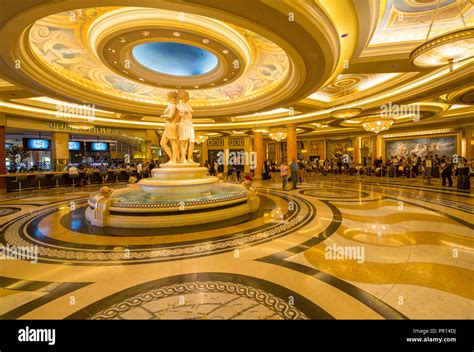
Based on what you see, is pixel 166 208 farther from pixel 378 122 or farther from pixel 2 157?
pixel 2 157

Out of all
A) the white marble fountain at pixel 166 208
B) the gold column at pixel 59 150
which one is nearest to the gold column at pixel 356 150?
the white marble fountain at pixel 166 208

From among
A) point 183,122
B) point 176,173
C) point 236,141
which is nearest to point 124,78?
point 183,122

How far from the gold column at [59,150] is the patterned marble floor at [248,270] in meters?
9.77

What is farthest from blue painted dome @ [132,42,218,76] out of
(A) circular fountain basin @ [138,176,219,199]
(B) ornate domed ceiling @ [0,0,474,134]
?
(A) circular fountain basin @ [138,176,219,199]

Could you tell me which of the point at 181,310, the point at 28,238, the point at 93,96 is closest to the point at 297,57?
the point at 181,310

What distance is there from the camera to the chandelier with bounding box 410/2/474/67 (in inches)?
124

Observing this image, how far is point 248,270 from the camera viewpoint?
2447 mm

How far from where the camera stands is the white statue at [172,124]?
6176mm

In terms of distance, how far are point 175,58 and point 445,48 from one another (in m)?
6.41

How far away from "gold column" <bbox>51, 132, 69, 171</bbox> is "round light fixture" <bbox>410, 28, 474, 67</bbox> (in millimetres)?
16001

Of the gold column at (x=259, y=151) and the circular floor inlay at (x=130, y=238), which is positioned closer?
the circular floor inlay at (x=130, y=238)

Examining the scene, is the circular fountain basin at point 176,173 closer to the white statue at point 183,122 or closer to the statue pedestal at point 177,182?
the statue pedestal at point 177,182

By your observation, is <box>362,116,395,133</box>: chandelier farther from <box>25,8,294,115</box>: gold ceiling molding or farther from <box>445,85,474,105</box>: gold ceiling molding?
<box>25,8,294,115</box>: gold ceiling molding
